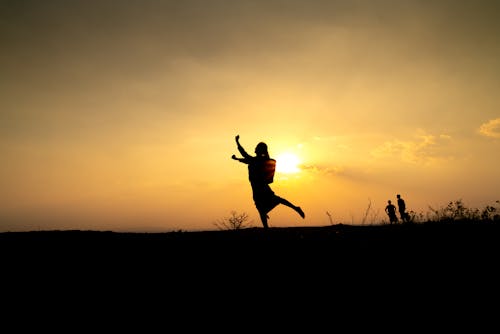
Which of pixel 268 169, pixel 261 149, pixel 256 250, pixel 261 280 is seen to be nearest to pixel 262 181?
pixel 268 169

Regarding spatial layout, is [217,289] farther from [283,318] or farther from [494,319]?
[494,319]

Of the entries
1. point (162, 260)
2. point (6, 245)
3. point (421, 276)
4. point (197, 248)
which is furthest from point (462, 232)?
point (6, 245)

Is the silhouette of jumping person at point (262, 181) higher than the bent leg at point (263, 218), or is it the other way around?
the silhouette of jumping person at point (262, 181)

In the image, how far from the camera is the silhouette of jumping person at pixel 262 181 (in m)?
8.46

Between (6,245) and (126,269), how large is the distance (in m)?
2.56

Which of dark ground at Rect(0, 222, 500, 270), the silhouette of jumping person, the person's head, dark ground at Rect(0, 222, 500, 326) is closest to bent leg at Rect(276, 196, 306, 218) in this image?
the silhouette of jumping person

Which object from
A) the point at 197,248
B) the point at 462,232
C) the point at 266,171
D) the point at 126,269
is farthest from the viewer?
the point at 266,171

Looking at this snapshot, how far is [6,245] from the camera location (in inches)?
215

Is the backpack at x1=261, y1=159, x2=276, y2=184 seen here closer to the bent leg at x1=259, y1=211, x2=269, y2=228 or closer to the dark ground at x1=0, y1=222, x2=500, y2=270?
the bent leg at x1=259, y1=211, x2=269, y2=228

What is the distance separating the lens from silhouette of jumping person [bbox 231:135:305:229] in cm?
846

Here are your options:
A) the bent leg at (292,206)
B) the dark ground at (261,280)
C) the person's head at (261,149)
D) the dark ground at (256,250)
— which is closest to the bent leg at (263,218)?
the bent leg at (292,206)

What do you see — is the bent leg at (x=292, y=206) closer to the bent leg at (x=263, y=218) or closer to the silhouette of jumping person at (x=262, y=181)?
the silhouette of jumping person at (x=262, y=181)

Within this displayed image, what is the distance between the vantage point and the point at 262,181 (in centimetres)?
856

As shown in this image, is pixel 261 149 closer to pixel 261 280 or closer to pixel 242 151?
pixel 242 151
